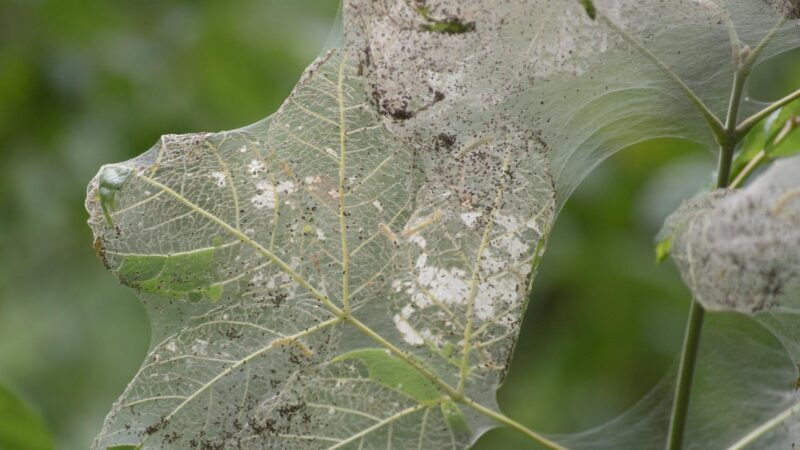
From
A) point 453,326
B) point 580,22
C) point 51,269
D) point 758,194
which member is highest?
point 580,22

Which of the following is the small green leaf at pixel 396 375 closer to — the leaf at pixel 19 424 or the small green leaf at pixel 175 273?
the small green leaf at pixel 175 273

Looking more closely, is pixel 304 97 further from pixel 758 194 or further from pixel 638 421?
pixel 638 421

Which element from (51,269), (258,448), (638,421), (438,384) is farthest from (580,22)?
(51,269)

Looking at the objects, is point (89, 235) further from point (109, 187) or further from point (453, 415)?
point (453, 415)

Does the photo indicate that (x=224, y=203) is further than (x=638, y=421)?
No

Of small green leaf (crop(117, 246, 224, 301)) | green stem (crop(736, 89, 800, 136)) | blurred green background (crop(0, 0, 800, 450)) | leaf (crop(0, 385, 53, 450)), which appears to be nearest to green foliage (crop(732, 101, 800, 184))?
green stem (crop(736, 89, 800, 136))

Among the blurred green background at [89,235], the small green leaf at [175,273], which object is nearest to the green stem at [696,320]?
the small green leaf at [175,273]

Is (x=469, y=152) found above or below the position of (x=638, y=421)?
above
